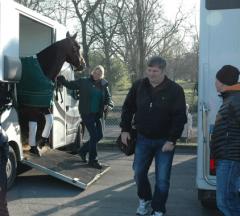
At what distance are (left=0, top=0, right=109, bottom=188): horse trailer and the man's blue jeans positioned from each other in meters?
1.67

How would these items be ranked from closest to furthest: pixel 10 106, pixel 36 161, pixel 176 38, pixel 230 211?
1. pixel 230 211
2. pixel 10 106
3. pixel 36 161
4. pixel 176 38

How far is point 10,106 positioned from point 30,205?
148 centimetres

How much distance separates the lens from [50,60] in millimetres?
8008

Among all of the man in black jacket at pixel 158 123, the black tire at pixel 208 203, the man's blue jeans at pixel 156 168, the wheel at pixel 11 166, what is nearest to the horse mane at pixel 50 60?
the wheel at pixel 11 166

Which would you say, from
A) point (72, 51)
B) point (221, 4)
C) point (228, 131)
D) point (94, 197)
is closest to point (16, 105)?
point (72, 51)

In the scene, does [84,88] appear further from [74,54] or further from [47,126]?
[47,126]

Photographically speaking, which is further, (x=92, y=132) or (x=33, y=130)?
(x=92, y=132)

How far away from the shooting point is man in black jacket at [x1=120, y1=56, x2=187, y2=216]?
535 cm

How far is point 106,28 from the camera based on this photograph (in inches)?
802

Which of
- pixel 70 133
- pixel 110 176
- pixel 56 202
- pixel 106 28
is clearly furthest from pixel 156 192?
pixel 106 28

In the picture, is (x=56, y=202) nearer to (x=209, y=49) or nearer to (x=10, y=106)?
(x=10, y=106)

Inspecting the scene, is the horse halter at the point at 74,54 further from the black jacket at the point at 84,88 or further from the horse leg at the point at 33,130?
the horse leg at the point at 33,130

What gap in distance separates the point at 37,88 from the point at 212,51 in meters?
3.46

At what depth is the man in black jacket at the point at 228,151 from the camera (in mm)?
4207
